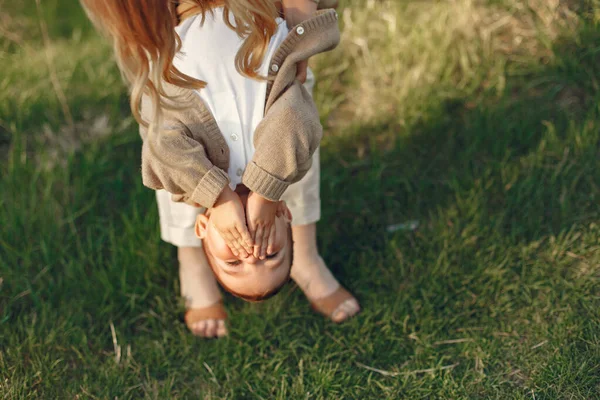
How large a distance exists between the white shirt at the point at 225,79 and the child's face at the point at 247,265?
0.70 feet

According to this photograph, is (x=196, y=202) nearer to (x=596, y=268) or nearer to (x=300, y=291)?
(x=300, y=291)

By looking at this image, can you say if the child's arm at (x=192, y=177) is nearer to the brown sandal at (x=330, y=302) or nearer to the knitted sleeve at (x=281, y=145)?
the knitted sleeve at (x=281, y=145)

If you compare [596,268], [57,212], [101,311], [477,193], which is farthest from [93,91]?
[596,268]

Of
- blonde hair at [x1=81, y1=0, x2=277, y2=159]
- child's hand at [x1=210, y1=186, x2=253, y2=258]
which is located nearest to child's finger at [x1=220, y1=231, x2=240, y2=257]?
child's hand at [x1=210, y1=186, x2=253, y2=258]

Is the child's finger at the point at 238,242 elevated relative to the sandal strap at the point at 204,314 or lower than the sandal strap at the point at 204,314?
elevated

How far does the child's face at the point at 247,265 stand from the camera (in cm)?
202

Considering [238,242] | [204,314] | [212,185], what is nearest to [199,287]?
[204,314]

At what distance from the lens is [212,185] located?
6.13 ft

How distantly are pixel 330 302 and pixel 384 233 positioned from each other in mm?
375

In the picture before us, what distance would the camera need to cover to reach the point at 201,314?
7.86ft

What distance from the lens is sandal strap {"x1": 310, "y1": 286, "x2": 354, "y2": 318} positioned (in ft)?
7.83

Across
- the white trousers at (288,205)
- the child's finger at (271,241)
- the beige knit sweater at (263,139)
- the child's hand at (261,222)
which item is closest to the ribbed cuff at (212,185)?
the beige knit sweater at (263,139)

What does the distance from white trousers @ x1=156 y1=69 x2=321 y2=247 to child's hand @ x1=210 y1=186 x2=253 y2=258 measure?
0.31 m

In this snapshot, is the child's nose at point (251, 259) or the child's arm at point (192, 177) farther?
the child's nose at point (251, 259)
